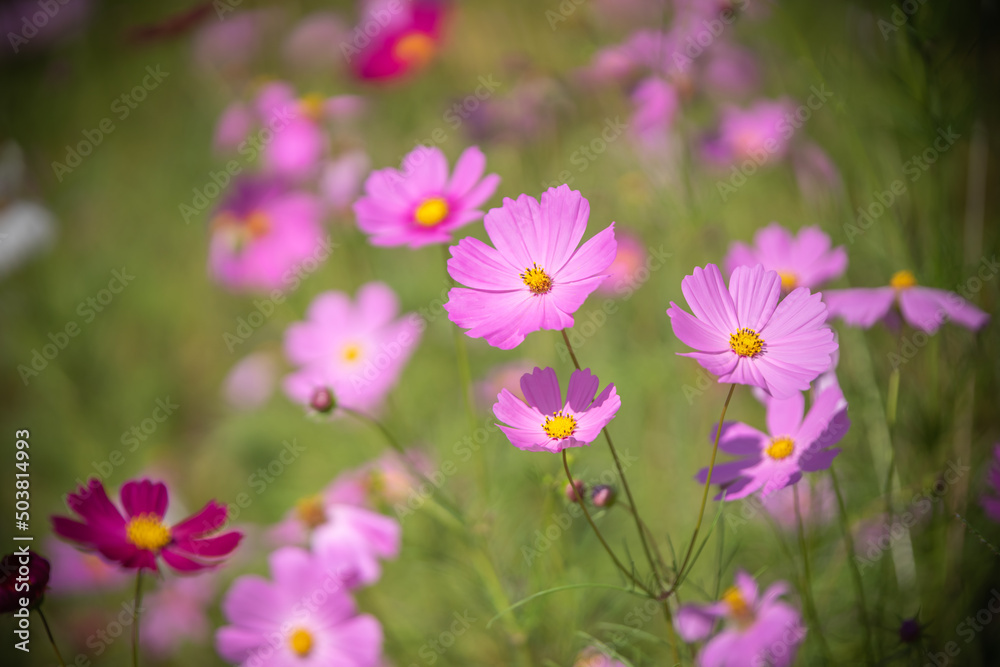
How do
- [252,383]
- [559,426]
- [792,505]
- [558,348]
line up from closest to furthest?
[559,426] < [558,348] < [792,505] < [252,383]

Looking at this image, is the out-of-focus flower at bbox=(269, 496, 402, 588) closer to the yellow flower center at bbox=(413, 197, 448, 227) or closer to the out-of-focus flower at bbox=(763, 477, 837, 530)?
the yellow flower center at bbox=(413, 197, 448, 227)

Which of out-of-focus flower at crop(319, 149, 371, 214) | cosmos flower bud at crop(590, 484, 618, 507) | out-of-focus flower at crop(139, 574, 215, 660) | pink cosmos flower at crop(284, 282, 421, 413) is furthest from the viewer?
out-of-focus flower at crop(319, 149, 371, 214)

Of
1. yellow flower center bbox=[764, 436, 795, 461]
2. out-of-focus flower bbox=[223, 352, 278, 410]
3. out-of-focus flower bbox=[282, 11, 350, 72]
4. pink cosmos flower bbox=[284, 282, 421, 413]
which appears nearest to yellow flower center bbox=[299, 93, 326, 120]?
pink cosmos flower bbox=[284, 282, 421, 413]

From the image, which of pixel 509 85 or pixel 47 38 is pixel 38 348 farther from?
pixel 509 85

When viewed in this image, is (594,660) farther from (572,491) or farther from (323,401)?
(323,401)

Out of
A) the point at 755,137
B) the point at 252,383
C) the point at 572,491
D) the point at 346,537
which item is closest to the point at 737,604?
the point at 572,491

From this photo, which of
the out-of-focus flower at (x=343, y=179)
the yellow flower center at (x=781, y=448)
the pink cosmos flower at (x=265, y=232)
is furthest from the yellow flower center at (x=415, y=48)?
the yellow flower center at (x=781, y=448)
